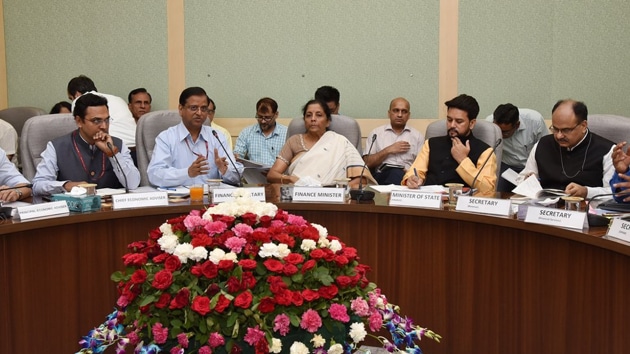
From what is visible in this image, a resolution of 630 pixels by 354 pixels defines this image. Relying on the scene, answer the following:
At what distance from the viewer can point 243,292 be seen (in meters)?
1.53

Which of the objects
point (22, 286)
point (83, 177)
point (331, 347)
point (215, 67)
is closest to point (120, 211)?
point (22, 286)

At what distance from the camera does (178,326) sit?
5.02ft

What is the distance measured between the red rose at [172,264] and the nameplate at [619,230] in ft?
4.08

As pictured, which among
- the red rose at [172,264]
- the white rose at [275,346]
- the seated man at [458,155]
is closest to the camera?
the white rose at [275,346]

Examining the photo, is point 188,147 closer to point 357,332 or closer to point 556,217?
point 556,217

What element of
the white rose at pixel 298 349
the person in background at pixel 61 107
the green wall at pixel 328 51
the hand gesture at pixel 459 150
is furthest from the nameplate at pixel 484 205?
the person in background at pixel 61 107

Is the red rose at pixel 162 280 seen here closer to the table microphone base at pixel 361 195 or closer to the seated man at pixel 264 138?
the table microphone base at pixel 361 195

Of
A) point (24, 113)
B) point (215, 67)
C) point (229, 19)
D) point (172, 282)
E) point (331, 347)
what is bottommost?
point (331, 347)

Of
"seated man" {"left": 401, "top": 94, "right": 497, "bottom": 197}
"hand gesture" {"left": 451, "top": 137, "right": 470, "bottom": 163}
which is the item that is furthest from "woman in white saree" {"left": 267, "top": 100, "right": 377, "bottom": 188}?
"hand gesture" {"left": 451, "top": 137, "right": 470, "bottom": 163}

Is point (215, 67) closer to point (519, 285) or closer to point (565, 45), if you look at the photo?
point (565, 45)

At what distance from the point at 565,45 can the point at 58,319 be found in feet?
13.5

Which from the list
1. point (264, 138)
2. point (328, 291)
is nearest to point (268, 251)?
point (328, 291)

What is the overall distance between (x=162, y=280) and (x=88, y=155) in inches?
80.4

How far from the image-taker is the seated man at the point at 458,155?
11.6ft
